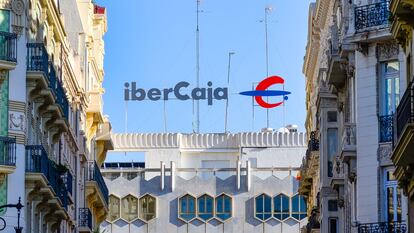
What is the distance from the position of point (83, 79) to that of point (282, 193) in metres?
44.7

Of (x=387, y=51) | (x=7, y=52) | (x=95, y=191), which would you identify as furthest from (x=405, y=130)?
(x=95, y=191)

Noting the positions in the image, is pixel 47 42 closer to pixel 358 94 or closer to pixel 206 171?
pixel 358 94

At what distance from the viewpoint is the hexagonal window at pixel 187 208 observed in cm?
12312

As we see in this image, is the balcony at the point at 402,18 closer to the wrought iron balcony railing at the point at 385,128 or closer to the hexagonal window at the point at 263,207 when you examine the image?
the wrought iron balcony railing at the point at 385,128

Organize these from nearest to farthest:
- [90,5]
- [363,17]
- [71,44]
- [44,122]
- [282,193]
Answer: [363,17], [44,122], [71,44], [90,5], [282,193]

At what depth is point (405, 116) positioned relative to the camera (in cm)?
3538

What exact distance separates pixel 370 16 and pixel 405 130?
62.2 ft

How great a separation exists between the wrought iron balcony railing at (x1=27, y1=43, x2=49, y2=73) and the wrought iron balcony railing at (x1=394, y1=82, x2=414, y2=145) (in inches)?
702

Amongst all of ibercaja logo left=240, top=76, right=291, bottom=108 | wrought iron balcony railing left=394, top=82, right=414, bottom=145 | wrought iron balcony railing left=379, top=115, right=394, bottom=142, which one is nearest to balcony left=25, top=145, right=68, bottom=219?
wrought iron balcony railing left=379, top=115, right=394, bottom=142

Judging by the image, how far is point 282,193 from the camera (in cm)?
12281

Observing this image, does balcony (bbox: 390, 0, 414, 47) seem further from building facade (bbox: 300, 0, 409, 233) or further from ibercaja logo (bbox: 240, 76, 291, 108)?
ibercaja logo (bbox: 240, 76, 291, 108)

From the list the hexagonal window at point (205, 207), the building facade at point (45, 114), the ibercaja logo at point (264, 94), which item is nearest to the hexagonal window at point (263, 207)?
the hexagonal window at point (205, 207)

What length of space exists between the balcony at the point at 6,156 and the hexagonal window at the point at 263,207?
240 feet

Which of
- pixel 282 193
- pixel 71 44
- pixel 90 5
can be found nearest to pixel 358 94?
pixel 71 44
